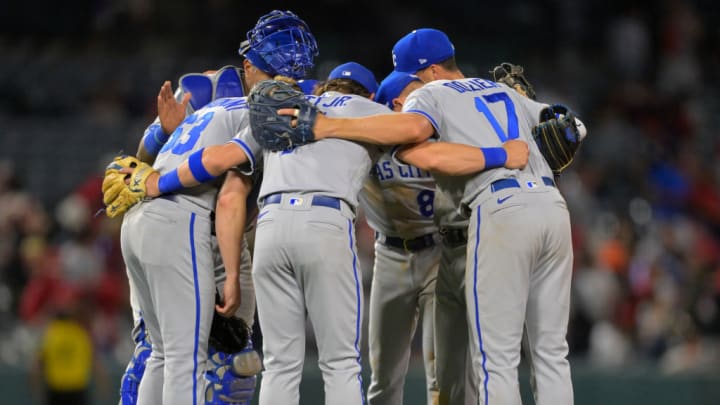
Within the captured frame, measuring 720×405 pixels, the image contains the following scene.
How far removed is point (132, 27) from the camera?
1267cm

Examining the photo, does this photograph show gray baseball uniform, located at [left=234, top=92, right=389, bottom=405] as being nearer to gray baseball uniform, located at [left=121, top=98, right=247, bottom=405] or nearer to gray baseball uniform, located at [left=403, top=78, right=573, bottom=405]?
gray baseball uniform, located at [left=121, top=98, right=247, bottom=405]

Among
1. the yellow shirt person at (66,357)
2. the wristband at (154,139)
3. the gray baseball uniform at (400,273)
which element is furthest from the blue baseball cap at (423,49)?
the yellow shirt person at (66,357)

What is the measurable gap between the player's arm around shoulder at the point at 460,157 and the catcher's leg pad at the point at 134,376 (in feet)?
5.50

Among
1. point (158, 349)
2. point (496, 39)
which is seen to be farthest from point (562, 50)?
point (158, 349)

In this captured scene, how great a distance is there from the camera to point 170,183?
5.09m

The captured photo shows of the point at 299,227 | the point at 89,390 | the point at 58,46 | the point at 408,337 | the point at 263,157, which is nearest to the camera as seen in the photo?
the point at 299,227

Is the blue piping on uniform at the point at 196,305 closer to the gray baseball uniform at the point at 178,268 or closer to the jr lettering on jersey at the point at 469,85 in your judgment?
the gray baseball uniform at the point at 178,268

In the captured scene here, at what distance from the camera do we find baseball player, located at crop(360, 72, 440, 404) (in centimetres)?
565

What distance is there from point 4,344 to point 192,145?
15.7 ft

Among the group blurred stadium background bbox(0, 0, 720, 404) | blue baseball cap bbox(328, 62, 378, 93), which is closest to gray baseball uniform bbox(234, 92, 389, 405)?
blue baseball cap bbox(328, 62, 378, 93)

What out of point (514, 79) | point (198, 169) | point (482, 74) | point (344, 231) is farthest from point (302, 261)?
point (482, 74)

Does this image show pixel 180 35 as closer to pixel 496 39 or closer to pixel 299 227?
pixel 496 39

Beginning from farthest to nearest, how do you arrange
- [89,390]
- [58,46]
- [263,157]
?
1. [58,46]
2. [89,390]
3. [263,157]

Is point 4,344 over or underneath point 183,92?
underneath
